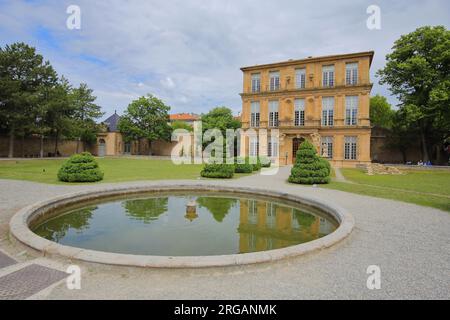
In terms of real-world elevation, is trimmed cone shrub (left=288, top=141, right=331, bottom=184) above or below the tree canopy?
below

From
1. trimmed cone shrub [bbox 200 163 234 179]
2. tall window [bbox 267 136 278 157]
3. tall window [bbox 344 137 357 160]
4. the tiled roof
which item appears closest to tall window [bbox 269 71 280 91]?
tall window [bbox 267 136 278 157]

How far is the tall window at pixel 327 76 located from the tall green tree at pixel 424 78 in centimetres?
549

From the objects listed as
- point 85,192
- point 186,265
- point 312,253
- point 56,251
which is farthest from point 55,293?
point 85,192

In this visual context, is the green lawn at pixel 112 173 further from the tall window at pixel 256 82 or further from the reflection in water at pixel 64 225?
the tall window at pixel 256 82

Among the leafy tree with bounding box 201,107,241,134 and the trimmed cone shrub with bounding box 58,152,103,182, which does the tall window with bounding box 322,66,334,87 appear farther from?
the trimmed cone shrub with bounding box 58,152,103,182

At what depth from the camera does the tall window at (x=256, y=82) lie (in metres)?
36.0

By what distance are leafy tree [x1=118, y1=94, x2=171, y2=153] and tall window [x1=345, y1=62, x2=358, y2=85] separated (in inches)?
1136

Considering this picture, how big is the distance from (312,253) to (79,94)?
1856 inches

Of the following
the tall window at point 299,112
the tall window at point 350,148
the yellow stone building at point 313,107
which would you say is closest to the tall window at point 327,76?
the yellow stone building at point 313,107

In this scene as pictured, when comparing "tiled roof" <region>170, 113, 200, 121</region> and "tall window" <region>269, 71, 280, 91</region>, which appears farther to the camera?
"tiled roof" <region>170, 113, 200, 121</region>

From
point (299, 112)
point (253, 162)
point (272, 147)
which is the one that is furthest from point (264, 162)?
point (299, 112)

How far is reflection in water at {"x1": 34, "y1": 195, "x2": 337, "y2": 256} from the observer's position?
6211 millimetres

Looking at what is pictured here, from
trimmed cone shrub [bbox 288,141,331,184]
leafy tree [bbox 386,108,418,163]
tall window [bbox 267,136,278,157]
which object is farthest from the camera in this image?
tall window [bbox 267,136,278,157]

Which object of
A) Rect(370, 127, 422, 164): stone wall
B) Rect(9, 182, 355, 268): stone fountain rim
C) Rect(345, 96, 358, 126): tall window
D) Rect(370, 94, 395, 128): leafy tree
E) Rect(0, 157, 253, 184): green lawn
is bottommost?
Rect(9, 182, 355, 268): stone fountain rim
